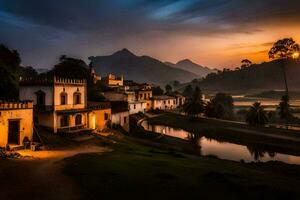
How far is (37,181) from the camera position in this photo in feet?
63.0

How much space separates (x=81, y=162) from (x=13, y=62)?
41790 mm

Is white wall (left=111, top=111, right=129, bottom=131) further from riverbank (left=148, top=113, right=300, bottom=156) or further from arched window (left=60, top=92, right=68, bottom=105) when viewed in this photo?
riverbank (left=148, top=113, right=300, bottom=156)

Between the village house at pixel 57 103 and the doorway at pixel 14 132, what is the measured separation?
23.5ft

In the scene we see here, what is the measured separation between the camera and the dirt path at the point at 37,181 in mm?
16675

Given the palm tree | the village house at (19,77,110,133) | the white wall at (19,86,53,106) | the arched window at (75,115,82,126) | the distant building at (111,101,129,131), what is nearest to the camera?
the village house at (19,77,110,133)

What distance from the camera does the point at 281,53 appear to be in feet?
271

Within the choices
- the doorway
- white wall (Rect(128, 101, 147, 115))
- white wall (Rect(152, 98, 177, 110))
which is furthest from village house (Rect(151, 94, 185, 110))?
the doorway

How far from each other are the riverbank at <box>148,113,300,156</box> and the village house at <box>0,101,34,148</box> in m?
41.6

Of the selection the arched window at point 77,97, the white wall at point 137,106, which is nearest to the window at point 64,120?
the arched window at point 77,97

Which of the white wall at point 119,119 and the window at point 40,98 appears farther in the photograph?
the white wall at point 119,119

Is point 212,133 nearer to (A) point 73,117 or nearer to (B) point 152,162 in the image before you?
(A) point 73,117

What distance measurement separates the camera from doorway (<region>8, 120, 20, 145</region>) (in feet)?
107

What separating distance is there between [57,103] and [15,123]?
9343 mm

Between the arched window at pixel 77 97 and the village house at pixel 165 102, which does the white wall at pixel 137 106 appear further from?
the arched window at pixel 77 97
